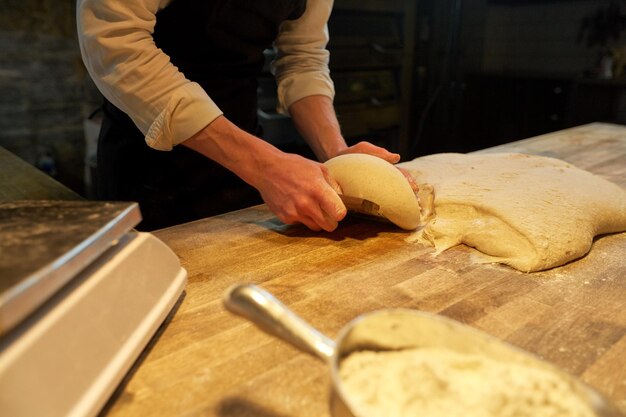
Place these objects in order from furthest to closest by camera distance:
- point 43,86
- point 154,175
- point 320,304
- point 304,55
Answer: point 43,86 → point 304,55 → point 154,175 → point 320,304

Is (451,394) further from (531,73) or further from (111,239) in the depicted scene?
(531,73)

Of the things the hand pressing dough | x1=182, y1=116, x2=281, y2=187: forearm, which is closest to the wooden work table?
the hand pressing dough

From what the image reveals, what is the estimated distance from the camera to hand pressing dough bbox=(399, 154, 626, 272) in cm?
88

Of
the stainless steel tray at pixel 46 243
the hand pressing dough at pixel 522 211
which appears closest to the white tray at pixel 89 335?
the stainless steel tray at pixel 46 243

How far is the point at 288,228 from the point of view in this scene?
1.02 meters

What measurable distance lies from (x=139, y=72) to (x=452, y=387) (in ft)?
2.49

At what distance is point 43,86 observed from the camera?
87.1 inches

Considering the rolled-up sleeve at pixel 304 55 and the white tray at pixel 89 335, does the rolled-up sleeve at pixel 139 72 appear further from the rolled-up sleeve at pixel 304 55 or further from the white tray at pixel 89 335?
the rolled-up sleeve at pixel 304 55

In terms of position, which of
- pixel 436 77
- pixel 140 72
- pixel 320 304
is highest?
pixel 140 72

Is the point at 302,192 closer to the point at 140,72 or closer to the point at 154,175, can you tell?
the point at 140,72

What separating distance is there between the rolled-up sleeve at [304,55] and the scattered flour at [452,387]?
3.36 feet

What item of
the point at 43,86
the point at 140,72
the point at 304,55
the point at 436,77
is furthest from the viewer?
the point at 436,77

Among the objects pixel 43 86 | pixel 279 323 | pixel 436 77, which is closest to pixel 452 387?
pixel 279 323

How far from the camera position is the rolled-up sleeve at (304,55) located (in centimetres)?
135
